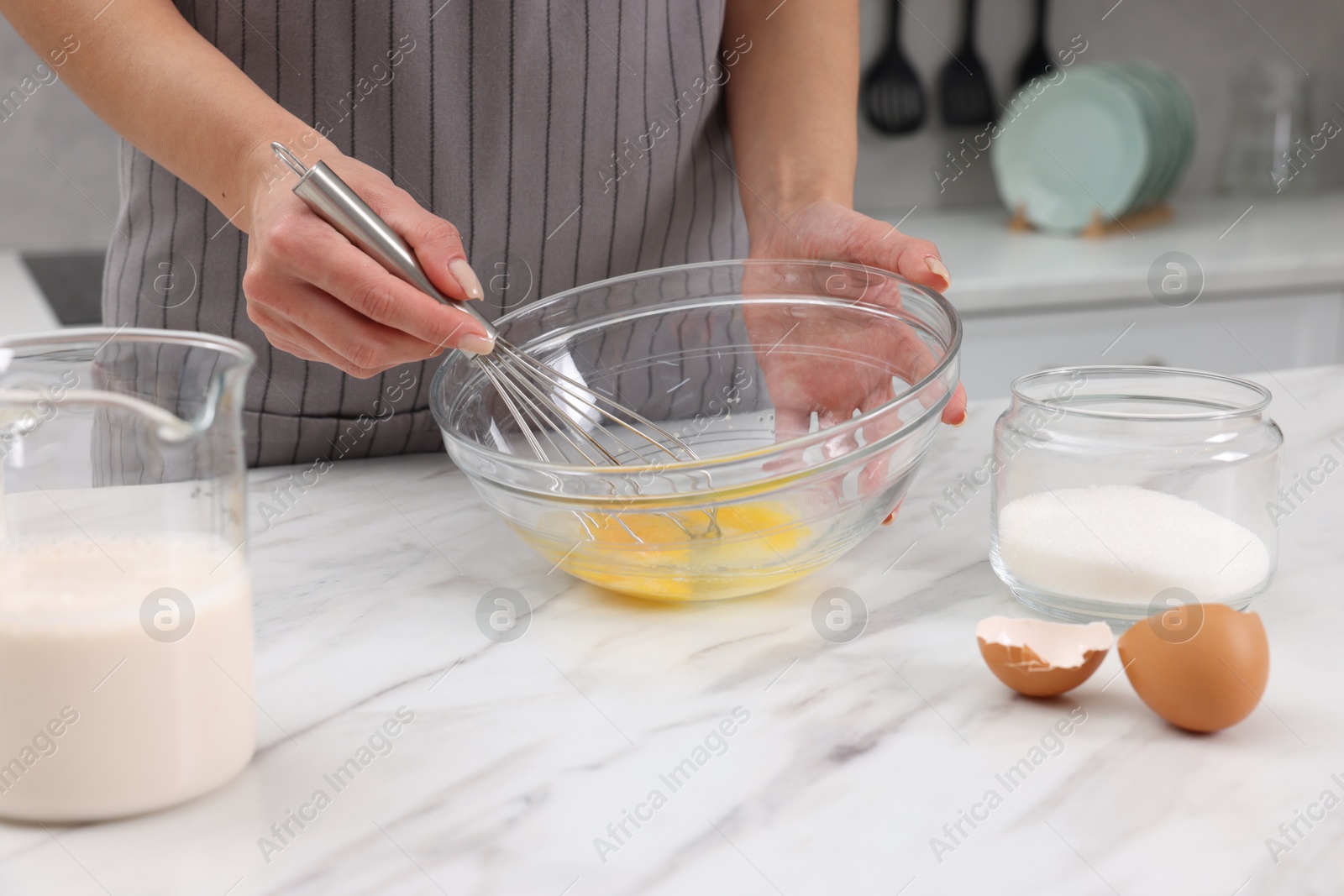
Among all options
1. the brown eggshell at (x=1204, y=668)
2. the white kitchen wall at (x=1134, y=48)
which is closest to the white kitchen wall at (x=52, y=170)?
the white kitchen wall at (x=1134, y=48)

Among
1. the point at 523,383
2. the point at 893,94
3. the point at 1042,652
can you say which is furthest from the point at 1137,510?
the point at 893,94

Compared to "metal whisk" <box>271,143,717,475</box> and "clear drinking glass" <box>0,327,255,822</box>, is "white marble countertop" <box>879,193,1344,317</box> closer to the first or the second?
"metal whisk" <box>271,143,717,475</box>

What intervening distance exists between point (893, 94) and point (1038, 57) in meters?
0.26

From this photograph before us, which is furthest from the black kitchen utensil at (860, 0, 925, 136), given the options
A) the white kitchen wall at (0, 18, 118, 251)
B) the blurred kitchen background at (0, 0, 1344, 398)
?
the white kitchen wall at (0, 18, 118, 251)

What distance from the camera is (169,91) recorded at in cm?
69

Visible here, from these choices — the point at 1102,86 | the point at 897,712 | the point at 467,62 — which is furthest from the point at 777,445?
the point at 1102,86

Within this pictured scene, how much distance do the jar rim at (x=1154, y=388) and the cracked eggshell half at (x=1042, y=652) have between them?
Answer: 135 mm

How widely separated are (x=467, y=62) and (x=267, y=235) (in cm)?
31

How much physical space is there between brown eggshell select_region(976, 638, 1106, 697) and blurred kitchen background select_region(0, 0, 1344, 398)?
1.13 m

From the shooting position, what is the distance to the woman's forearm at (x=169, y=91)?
666 millimetres

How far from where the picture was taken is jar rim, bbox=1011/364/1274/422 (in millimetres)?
633

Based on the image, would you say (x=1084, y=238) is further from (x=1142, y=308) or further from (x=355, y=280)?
(x=355, y=280)

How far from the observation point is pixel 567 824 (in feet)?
1.44

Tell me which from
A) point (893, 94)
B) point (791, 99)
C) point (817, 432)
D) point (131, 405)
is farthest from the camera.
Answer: point (893, 94)
